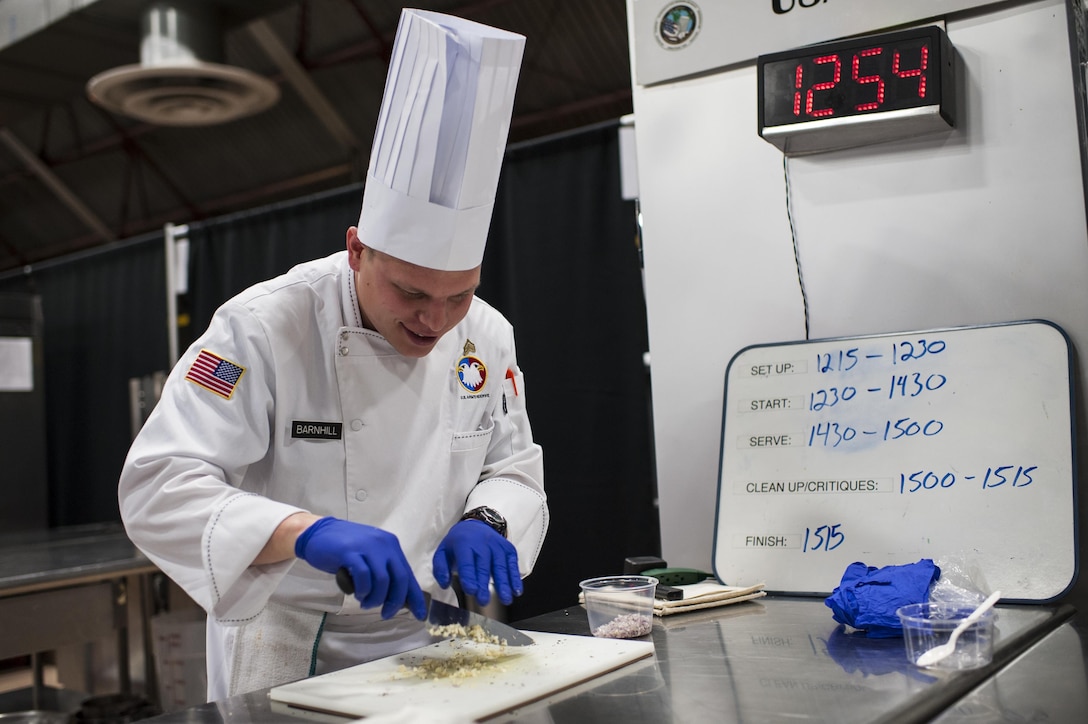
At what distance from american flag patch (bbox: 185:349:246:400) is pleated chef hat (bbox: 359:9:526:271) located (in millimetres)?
269

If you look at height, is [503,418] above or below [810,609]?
above

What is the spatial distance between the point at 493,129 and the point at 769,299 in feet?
2.43

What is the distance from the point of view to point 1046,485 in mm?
1523

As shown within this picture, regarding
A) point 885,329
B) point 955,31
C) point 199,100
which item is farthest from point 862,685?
point 199,100

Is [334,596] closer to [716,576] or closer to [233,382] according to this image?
[233,382]

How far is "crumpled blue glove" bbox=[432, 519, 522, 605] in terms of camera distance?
4.32ft

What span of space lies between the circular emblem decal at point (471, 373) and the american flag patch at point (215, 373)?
38 centimetres

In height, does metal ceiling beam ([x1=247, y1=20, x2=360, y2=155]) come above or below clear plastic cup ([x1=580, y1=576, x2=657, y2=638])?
above

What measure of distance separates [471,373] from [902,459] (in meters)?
0.75

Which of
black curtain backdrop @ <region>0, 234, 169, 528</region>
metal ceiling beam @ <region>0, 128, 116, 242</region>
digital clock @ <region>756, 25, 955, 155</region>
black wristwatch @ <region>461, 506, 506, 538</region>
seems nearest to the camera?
black wristwatch @ <region>461, 506, 506, 538</region>

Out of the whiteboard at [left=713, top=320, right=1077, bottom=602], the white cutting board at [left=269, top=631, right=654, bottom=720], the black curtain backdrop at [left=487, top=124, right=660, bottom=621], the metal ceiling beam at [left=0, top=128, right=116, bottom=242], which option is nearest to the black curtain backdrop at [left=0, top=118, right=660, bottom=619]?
the black curtain backdrop at [left=487, top=124, right=660, bottom=621]

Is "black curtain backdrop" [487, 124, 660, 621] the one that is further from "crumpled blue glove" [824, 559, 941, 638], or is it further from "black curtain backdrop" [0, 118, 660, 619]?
"crumpled blue glove" [824, 559, 941, 638]

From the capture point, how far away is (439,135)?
4.56 ft

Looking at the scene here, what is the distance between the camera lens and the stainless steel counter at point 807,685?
993mm
